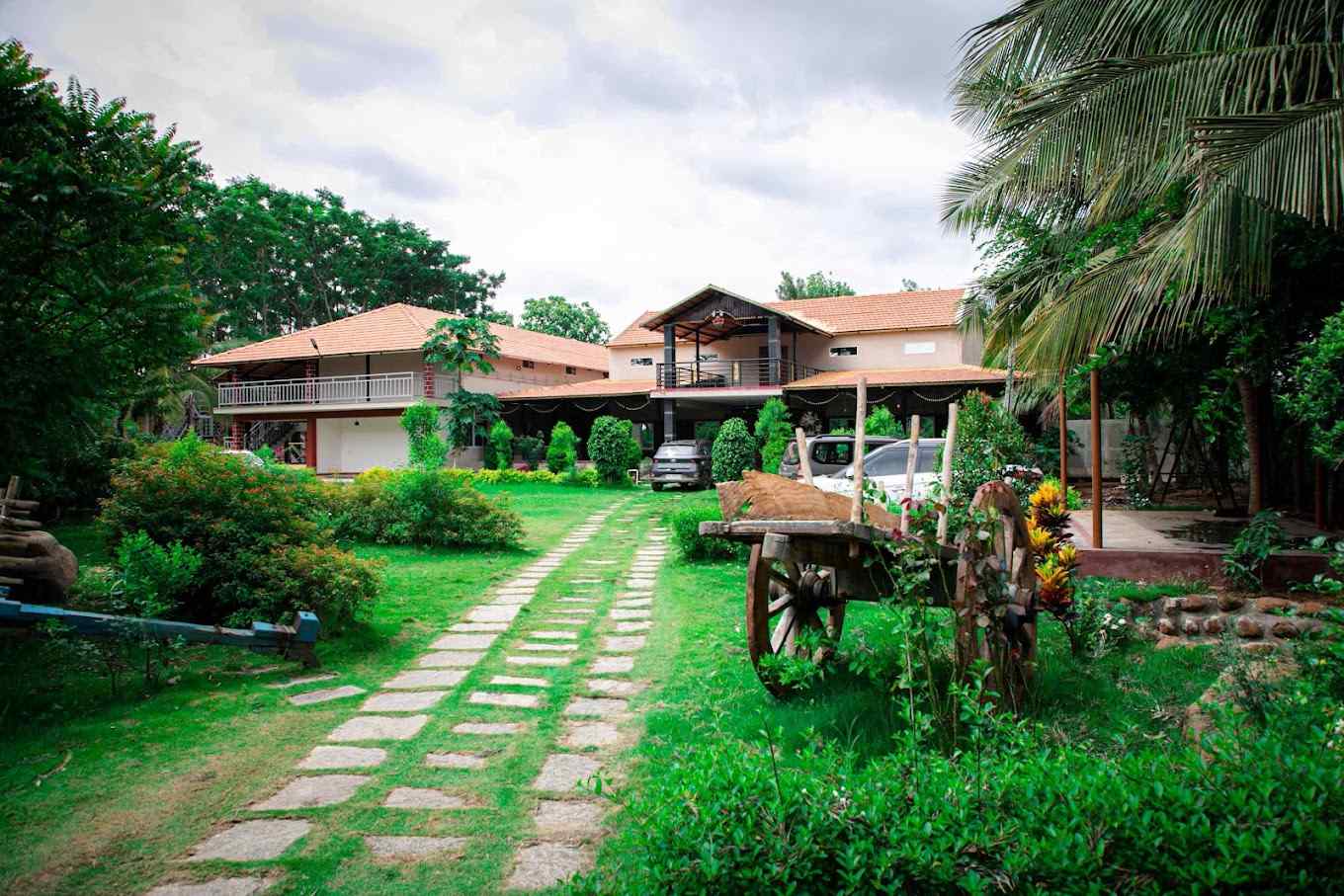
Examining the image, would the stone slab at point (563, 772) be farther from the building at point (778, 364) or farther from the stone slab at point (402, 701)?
the building at point (778, 364)

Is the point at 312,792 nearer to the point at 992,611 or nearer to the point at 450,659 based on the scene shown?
the point at 450,659

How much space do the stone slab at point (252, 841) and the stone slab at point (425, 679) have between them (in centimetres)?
192

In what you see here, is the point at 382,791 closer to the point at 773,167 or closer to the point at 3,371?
the point at 3,371

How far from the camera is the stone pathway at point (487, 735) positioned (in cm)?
309

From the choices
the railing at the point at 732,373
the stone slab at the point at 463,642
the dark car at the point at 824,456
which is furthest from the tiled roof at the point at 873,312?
the stone slab at the point at 463,642

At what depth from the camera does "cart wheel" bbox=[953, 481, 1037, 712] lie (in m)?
3.58

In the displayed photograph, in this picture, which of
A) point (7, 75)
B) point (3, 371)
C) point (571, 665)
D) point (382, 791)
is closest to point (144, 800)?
point (382, 791)

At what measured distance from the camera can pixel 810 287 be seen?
169 ft

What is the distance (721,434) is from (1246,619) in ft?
47.0

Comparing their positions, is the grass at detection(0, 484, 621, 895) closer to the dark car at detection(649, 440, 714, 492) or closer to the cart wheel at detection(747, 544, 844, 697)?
the cart wheel at detection(747, 544, 844, 697)

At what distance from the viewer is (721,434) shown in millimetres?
19438

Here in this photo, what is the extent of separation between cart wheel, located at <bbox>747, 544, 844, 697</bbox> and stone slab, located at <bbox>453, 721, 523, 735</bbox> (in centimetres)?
142

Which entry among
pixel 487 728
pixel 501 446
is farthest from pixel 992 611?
pixel 501 446

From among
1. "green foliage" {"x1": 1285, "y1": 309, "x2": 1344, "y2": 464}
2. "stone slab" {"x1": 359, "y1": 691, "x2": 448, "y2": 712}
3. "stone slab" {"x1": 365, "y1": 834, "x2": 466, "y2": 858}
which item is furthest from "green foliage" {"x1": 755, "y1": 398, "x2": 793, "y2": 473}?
"stone slab" {"x1": 365, "y1": 834, "x2": 466, "y2": 858}
